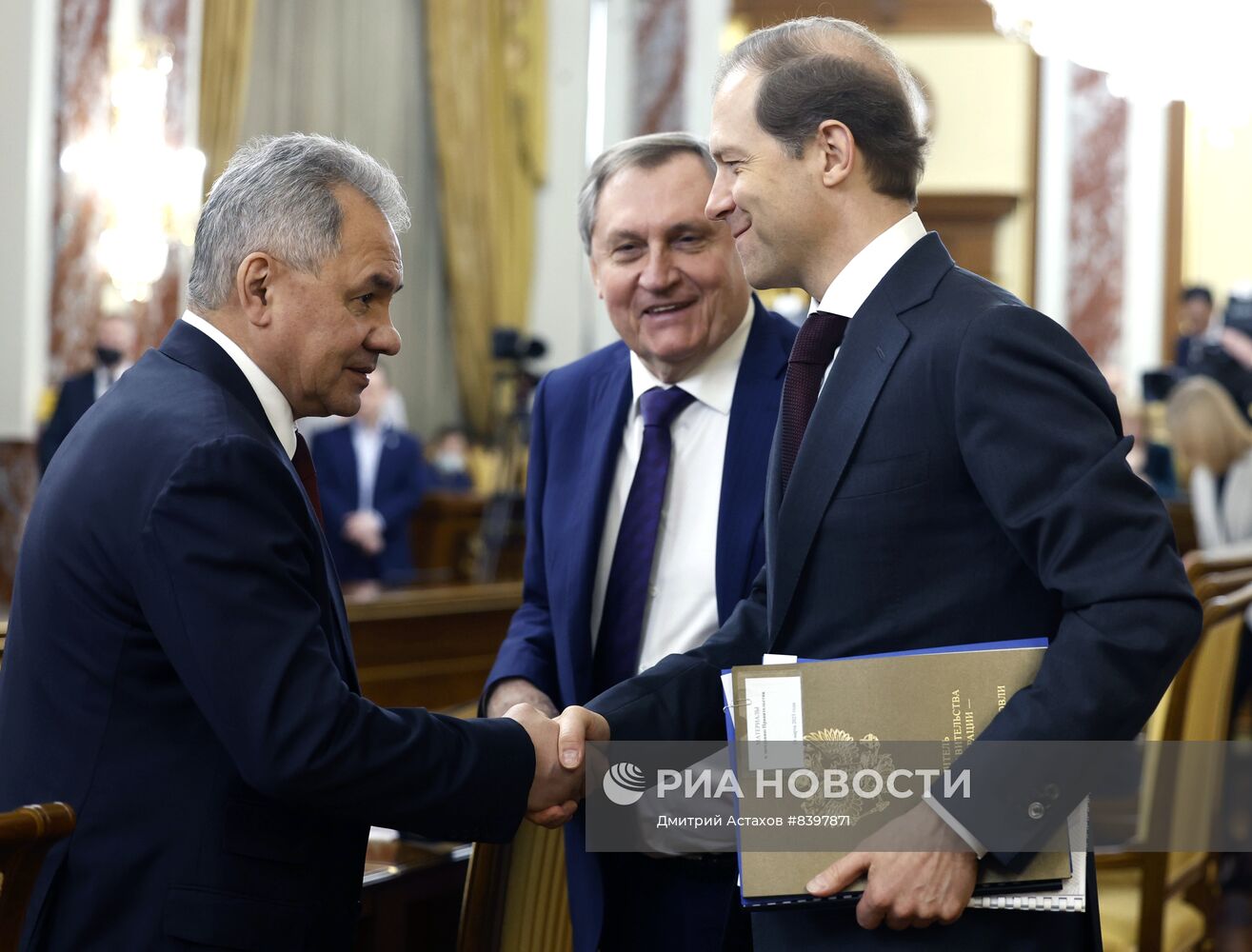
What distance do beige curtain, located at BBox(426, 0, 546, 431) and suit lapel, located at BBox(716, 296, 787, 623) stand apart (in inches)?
374

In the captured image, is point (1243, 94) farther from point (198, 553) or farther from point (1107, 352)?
point (198, 553)

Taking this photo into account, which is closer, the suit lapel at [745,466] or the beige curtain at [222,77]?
the suit lapel at [745,466]

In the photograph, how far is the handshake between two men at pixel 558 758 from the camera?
1.85m

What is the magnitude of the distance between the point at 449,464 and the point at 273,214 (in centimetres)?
856

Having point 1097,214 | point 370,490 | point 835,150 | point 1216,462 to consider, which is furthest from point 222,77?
point 835,150

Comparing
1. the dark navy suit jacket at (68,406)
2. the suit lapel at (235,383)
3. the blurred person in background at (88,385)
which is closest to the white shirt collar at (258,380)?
the suit lapel at (235,383)

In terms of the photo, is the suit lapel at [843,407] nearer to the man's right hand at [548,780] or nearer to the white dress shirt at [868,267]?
the white dress shirt at [868,267]

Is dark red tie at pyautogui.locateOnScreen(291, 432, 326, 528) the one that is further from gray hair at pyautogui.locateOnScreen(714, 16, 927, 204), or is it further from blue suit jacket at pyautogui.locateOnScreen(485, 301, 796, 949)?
gray hair at pyautogui.locateOnScreen(714, 16, 927, 204)

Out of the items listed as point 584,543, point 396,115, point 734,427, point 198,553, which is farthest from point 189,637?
point 396,115

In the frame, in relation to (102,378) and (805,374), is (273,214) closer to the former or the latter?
(805,374)

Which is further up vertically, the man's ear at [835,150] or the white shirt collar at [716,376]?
the man's ear at [835,150]

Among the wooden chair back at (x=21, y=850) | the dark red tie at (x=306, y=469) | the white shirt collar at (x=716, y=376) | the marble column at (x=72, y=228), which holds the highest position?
the marble column at (x=72, y=228)

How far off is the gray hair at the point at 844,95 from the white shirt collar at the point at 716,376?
609 millimetres

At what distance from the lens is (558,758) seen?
1.87 m
